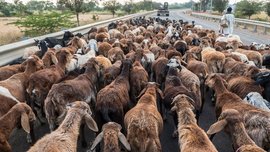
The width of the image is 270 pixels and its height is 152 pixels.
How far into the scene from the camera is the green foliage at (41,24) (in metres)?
18.6

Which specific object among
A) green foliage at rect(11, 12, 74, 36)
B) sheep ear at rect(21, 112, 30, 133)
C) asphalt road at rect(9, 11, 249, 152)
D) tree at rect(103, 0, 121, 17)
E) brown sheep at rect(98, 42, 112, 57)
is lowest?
asphalt road at rect(9, 11, 249, 152)

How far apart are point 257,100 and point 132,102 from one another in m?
3.11

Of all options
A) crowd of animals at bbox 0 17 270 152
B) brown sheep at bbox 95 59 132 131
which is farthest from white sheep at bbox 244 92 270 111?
brown sheep at bbox 95 59 132 131

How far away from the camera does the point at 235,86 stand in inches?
307

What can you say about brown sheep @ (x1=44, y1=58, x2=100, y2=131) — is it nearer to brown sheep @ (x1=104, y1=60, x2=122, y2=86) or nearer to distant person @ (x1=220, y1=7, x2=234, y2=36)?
brown sheep @ (x1=104, y1=60, x2=122, y2=86)

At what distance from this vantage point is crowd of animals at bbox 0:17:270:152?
5.12 meters

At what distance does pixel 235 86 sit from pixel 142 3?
4674 inches

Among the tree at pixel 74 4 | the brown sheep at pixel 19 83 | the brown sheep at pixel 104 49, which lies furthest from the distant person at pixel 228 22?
the brown sheep at pixel 19 83

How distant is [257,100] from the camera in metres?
6.67

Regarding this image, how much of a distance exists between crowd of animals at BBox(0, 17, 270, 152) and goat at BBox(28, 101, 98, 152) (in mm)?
14

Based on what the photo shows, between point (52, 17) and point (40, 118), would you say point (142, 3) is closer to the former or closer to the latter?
point (52, 17)

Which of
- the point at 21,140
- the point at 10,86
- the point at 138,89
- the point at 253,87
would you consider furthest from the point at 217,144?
the point at 10,86

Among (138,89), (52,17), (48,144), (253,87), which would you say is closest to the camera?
(48,144)

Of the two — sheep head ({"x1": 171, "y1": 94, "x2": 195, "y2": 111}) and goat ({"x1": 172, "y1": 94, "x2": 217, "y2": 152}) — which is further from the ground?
sheep head ({"x1": 171, "y1": 94, "x2": 195, "y2": 111})
